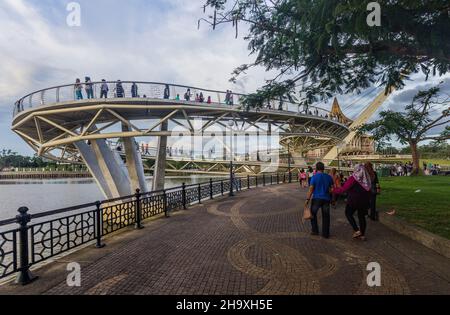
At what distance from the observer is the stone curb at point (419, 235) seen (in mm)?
5146

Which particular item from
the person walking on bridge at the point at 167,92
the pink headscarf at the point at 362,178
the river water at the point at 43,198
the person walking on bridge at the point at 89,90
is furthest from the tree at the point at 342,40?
the river water at the point at 43,198

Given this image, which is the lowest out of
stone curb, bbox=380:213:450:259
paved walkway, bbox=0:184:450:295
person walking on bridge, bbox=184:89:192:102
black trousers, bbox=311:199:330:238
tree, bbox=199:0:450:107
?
paved walkway, bbox=0:184:450:295

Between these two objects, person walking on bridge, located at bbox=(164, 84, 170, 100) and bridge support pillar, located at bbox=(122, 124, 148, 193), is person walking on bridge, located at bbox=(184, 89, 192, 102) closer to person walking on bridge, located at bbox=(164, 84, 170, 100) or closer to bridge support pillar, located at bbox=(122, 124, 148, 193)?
person walking on bridge, located at bbox=(164, 84, 170, 100)

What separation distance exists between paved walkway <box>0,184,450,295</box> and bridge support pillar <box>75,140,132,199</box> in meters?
14.3

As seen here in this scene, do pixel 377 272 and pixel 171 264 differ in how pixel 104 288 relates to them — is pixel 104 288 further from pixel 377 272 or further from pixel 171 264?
pixel 377 272

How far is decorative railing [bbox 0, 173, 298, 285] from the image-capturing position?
4457mm

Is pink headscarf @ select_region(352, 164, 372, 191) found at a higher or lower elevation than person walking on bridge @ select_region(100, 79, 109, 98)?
lower

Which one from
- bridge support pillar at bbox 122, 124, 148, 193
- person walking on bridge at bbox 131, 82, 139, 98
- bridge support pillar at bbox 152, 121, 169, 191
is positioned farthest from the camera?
bridge support pillar at bbox 152, 121, 169, 191

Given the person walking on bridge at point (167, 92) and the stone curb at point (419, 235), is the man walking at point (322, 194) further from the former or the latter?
the person walking on bridge at point (167, 92)

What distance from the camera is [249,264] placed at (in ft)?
16.2

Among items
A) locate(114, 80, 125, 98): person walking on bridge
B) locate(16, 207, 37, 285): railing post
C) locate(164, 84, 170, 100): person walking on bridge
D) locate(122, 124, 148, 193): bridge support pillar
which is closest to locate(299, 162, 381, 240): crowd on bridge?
locate(16, 207, 37, 285): railing post

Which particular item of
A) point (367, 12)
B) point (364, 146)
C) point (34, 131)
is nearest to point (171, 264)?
point (367, 12)

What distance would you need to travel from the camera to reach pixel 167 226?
8.41m

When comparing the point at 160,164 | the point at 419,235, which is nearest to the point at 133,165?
the point at 160,164
